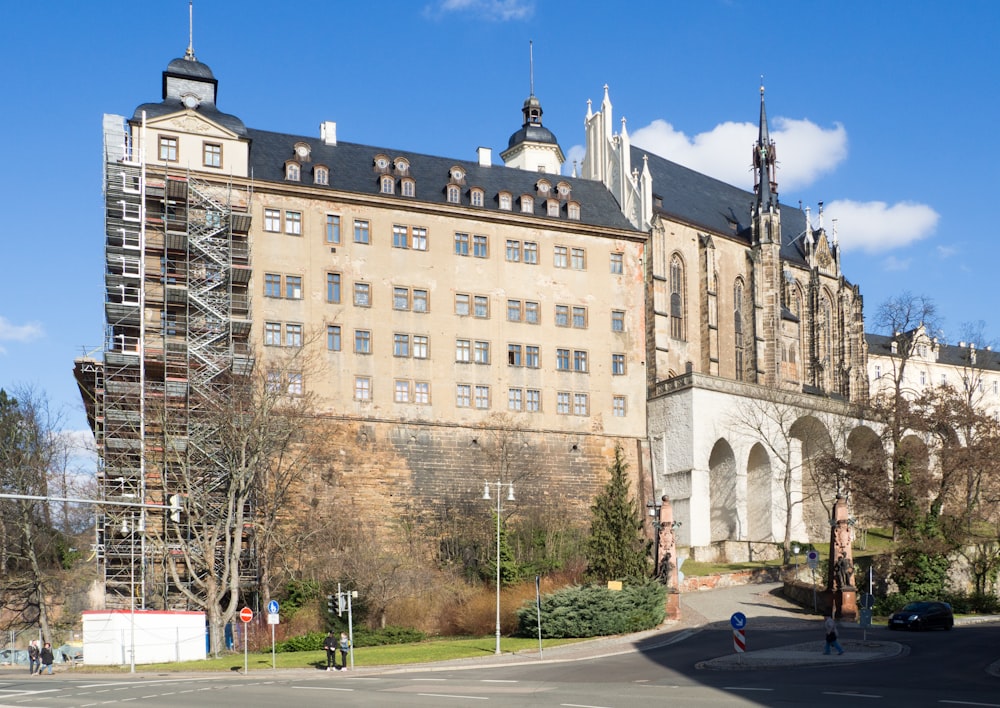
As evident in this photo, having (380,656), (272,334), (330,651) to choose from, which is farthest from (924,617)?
(272,334)

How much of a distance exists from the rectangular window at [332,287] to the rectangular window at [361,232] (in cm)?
228

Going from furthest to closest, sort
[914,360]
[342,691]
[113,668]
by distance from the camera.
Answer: [914,360] → [113,668] → [342,691]

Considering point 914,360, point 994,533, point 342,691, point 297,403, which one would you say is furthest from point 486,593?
point 914,360

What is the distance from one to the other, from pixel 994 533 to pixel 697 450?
51.8 ft

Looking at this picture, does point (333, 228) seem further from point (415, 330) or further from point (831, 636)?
point (831, 636)

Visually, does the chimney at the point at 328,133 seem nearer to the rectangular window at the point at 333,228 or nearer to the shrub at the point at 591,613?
the rectangular window at the point at 333,228

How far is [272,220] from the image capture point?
206 ft

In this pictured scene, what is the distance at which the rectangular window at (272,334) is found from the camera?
2427 inches

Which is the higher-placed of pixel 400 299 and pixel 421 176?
pixel 421 176

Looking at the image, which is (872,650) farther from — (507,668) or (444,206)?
(444,206)

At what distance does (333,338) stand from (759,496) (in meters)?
27.4

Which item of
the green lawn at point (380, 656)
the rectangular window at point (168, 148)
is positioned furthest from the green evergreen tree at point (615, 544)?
the rectangular window at point (168, 148)

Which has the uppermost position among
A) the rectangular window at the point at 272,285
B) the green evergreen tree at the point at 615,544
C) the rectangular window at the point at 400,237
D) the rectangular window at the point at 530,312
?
the rectangular window at the point at 400,237

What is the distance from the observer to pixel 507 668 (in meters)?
36.7
